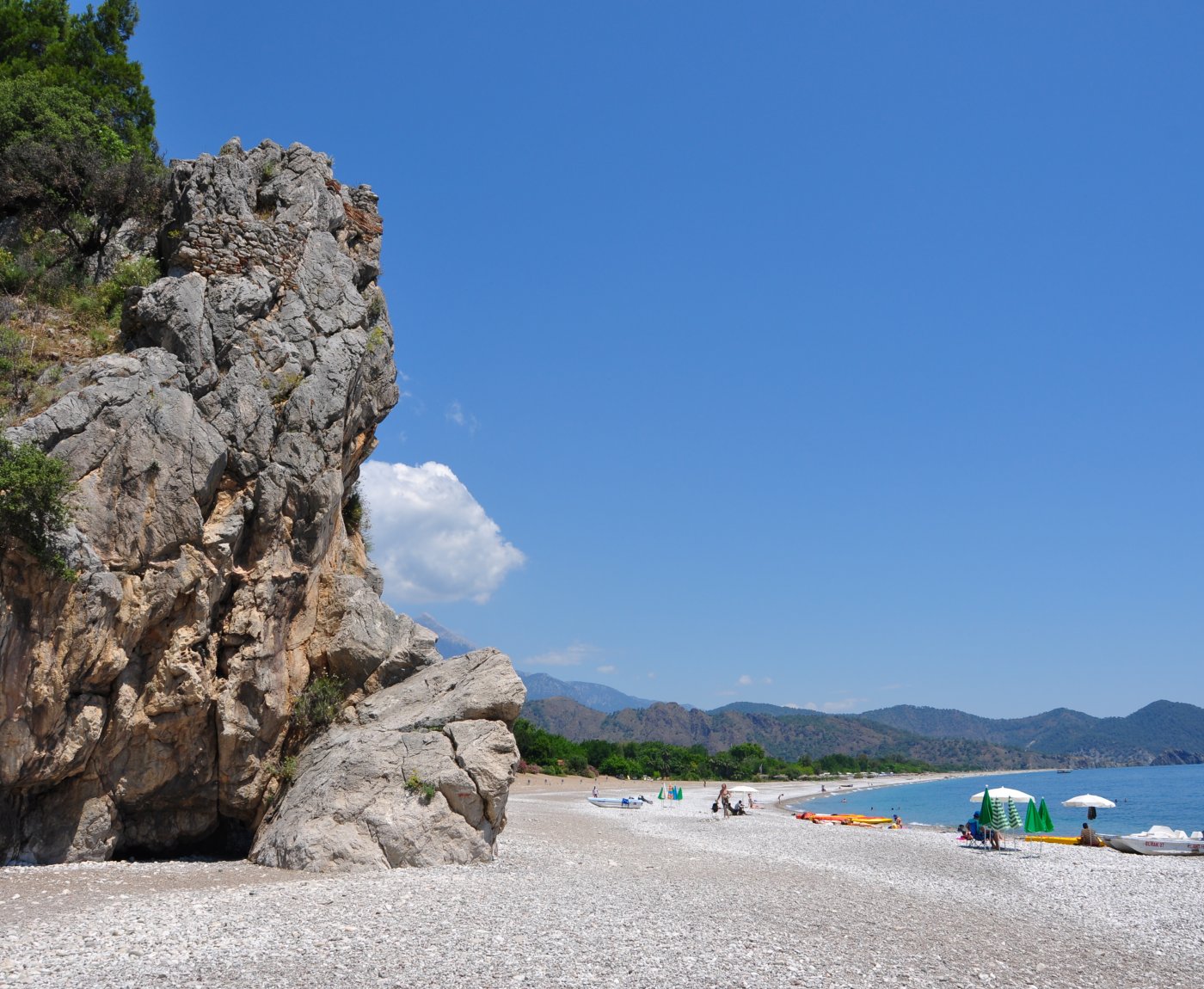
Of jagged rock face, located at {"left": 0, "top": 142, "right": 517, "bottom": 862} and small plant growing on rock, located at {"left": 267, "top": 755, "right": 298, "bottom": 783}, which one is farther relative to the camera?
small plant growing on rock, located at {"left": 267, "top": 755, "right": 298, "bottom": 783}

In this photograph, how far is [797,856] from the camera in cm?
2333

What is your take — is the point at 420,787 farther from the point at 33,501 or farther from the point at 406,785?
the point at 33,501

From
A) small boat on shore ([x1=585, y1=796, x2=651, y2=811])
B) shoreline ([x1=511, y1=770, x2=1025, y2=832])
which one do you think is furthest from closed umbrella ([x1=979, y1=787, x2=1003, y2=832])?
small boat on shore ([x1=585, y1=796, x2=651, y2=811])

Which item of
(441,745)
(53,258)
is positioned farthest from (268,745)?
(53,258)

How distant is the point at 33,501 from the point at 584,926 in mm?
11286

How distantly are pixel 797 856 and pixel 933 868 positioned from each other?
350cm

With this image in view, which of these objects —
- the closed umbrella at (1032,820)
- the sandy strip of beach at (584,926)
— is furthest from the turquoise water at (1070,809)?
the sandy strip of beach at (584,926)

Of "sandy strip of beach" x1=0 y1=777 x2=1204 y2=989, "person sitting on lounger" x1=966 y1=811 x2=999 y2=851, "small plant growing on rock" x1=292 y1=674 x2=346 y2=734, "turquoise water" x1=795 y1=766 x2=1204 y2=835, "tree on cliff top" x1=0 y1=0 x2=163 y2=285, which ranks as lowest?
"turquoise water" x1=795 y1=766 x2=1204 y2=835

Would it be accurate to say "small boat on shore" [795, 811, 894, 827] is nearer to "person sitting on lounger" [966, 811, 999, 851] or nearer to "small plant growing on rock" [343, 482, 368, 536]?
"person sitting on lounger" [966, 811, 999, 851]

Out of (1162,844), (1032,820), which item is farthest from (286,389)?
(1162,844)

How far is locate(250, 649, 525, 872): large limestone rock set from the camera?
51.9 feet

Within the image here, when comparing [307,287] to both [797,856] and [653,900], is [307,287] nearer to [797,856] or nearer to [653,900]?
[653,900]

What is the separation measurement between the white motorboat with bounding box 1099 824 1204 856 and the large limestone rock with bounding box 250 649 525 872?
2601cm

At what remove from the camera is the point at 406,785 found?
1672 centimetres
